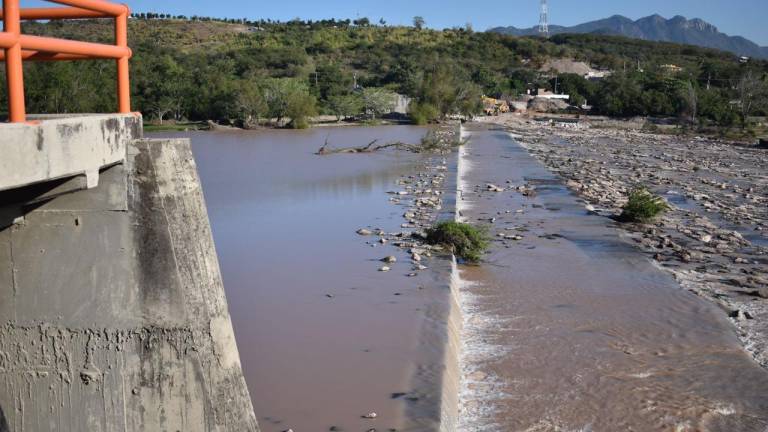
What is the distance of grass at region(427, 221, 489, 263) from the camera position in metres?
13.9

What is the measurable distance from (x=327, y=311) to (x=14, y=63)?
6967mm

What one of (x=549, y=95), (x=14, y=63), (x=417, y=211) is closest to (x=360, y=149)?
(x=417, y=211)

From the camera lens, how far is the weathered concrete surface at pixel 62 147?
4.13 meters

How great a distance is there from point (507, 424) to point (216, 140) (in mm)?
37625

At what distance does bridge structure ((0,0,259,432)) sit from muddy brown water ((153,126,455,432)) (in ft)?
5.97

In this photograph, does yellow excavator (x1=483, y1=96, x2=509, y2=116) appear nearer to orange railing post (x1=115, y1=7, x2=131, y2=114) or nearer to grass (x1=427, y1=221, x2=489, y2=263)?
grass (x1=427, y1=221, x2=489, y2=263)

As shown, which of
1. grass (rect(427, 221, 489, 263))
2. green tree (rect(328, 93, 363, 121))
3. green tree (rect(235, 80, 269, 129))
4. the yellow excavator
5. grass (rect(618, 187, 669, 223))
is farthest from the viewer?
the yellow excavator

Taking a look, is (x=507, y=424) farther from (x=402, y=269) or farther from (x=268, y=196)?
(x=268, y=196)

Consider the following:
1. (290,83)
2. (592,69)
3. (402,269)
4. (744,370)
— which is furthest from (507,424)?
(592,69)

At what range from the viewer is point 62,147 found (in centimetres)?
466

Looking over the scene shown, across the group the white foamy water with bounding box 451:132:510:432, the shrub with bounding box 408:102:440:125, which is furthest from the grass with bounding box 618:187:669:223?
the shrub with bounding box 408:102:440:125

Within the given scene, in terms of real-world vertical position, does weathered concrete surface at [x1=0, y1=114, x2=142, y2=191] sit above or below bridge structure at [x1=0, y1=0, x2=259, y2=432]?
above

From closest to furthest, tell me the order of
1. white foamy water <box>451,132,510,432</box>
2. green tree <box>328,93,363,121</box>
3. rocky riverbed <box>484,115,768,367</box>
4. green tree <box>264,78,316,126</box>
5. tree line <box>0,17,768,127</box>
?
white foamy water <box>451,132,510,432</box> → rocky riverbed <box>484,115,768,367</box> → tree line <box>0,17,768,127</box> → green tree <box>264,78,316,126</box> → green tree <box>328,93,363,121</box>

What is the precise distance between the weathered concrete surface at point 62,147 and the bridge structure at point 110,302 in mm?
29
